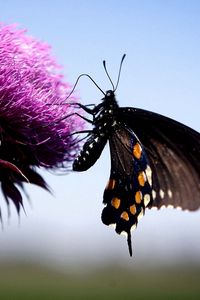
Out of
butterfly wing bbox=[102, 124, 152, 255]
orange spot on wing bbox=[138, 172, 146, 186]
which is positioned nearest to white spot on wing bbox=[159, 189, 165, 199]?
butterfly wing bbox=[102, 124, 152, 255]

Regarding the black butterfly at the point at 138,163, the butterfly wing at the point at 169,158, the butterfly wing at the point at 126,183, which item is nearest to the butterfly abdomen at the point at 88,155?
the black butterfly at the point at 138,163

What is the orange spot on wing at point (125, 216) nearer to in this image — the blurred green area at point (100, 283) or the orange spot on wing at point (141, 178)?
the orange spot on wing at point (141, 178)

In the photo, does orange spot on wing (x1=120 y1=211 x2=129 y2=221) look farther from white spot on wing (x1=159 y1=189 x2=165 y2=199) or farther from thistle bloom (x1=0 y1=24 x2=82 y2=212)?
thistle bloom (x1=0 y1=24 x2=82 y2=212)

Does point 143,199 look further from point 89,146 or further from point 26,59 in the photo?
point 26,59

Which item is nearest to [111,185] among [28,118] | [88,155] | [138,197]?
[138,197]

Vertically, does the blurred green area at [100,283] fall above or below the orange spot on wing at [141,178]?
above

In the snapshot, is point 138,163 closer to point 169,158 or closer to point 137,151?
point 137,151
